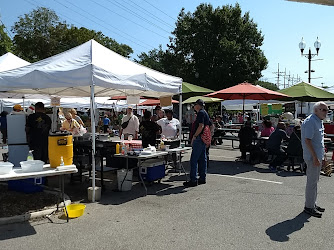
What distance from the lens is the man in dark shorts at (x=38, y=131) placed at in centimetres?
655

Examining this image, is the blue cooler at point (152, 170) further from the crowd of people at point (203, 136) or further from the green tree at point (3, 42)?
the green tree at point (3, 42)

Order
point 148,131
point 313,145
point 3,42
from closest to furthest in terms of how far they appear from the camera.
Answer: point 313,145
point 148,131
point 3,42

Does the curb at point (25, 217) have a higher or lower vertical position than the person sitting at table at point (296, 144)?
lower

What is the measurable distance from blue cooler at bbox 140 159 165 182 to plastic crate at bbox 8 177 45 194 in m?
2.16

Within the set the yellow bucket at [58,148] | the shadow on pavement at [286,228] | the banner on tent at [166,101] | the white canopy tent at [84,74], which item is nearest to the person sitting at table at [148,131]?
the white canopy tent at [84,74]

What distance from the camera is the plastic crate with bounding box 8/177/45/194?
615 cm

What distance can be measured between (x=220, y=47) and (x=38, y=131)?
26.2m

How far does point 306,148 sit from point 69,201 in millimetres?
4119

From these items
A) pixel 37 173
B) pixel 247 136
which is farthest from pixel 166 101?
pixel 37 173

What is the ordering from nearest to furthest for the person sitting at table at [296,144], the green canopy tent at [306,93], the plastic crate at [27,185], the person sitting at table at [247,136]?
the plastic crate at [27,185] < the person sitting at table at [296,144] < the person sitting at table at [247,136] < the green canopy tent at [306,93]

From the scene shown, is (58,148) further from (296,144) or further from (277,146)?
(296,144)

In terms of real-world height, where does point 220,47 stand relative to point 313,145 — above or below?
above

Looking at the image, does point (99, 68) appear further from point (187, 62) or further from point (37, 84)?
point (187, 62)

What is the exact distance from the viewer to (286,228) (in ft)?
15.5
